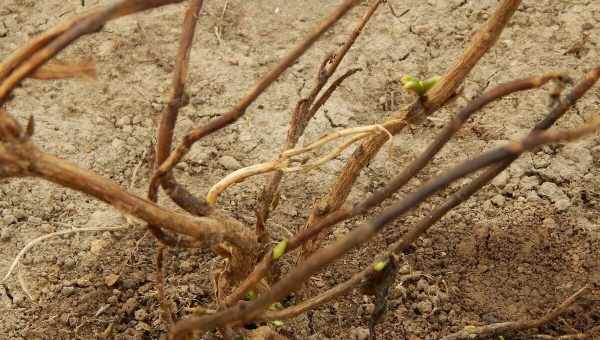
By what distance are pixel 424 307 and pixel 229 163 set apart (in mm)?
758

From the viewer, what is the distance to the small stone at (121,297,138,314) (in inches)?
65.1

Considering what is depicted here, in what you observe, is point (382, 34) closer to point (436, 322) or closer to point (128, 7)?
point (436, 322)

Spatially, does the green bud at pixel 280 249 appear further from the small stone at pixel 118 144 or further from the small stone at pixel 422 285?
the small stone at pixel 118 144

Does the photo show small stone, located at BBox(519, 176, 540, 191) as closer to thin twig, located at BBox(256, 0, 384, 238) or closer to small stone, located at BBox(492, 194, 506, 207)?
small stone, located at BBox(492, 194, 506, 207)

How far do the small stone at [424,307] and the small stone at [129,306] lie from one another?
72 centimetres

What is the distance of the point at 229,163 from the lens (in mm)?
2047

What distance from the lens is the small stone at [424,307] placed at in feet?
5.46

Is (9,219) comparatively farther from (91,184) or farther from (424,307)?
(424,307)

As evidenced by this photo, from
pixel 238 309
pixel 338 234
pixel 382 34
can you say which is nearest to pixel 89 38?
pixel 382 34

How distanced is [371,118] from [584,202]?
0.71 m

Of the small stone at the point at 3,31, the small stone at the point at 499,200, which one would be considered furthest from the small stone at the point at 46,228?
the small stone at the point at 499,200

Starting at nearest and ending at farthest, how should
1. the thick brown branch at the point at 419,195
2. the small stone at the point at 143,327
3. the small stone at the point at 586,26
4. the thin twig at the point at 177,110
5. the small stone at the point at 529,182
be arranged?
the thick brown branch at the point at 419,195 < the thin twig at the point at 177,110 < the small stone at the point at 143,327 < the small stone at the point at 529,182 < the small stone at the point at 586,26

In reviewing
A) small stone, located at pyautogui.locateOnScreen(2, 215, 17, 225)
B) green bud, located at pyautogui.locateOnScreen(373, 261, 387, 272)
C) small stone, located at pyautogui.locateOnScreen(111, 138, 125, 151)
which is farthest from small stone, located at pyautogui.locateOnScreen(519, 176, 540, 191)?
small stone, located at pyautogui.locateOnScreen(2, 215, 17, 225)

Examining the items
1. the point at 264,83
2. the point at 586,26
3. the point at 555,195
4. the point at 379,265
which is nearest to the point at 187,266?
the point at 379,265
